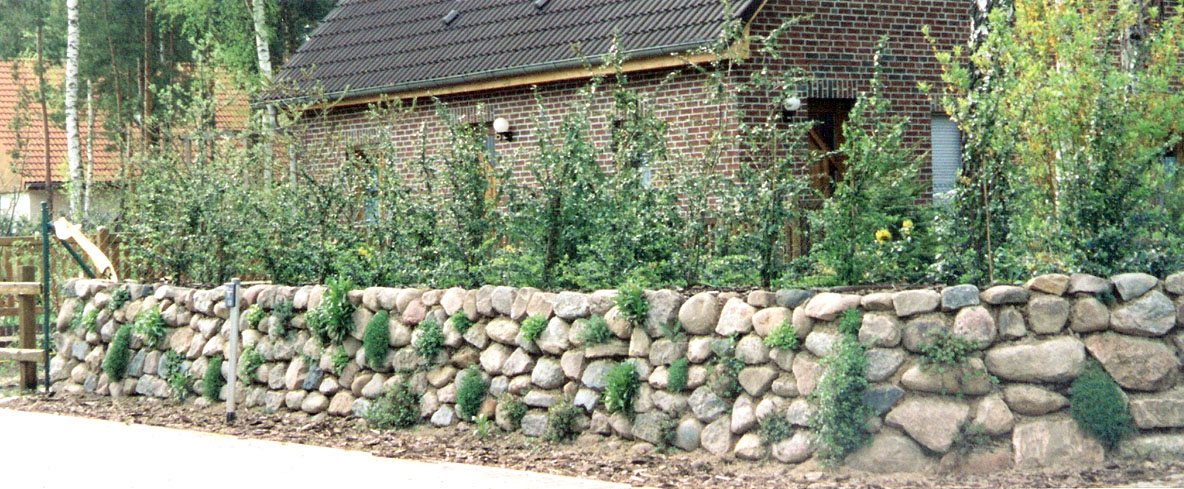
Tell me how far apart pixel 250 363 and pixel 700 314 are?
4.50 meters

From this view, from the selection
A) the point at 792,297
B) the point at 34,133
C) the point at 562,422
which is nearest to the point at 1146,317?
the point at 792,297

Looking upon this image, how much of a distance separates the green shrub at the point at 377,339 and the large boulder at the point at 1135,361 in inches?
197

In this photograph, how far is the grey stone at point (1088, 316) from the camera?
7785mm

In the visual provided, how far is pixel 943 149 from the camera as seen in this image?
17.1m

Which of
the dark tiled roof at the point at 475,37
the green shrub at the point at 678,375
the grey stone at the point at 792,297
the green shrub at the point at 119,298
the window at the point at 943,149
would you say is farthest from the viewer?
the window at the point at 943,149

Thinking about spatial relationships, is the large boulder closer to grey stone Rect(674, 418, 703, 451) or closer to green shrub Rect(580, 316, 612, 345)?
grey stone Rect(674, 418, 703, 451)

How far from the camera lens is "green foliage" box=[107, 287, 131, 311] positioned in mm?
12867

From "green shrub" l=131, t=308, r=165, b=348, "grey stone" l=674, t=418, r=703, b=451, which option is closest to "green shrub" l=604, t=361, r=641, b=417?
"grey stone" l=674, t=418, r=703, b=451

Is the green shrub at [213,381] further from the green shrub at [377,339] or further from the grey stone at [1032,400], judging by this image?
the grey stone at [1032,400]

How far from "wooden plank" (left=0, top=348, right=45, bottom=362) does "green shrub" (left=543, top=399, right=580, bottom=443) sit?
641cm

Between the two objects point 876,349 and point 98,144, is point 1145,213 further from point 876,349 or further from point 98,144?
point 98,144

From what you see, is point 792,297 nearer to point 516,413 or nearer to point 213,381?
point 516,413

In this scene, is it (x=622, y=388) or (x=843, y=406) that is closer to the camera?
(x=843, y=406)

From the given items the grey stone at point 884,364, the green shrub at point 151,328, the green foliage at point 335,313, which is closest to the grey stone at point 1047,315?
the grey stone at point 884,364
